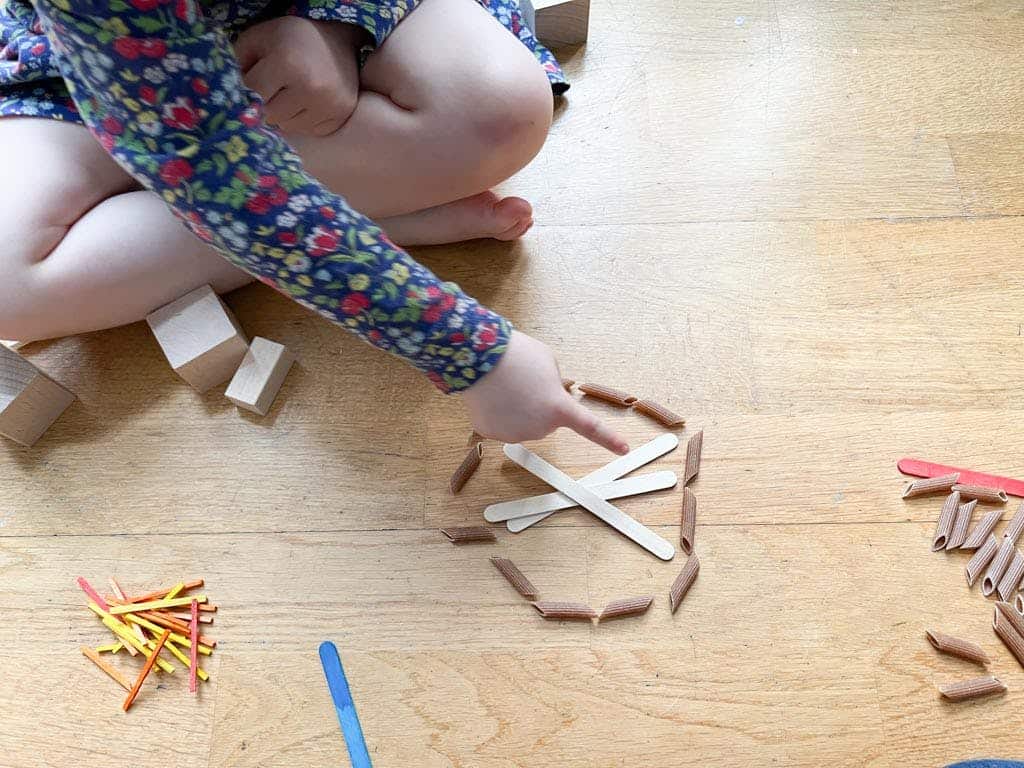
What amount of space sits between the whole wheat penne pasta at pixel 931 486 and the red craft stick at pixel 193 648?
29.3 inches

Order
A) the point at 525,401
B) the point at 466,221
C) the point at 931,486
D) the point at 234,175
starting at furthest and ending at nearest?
1. the point at 466,221
2. the point at 931,486
3. the point at 525,401
4. the point at 234,175

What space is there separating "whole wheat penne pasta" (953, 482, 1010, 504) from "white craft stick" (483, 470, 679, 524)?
296mm

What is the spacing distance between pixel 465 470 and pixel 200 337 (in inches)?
13.0

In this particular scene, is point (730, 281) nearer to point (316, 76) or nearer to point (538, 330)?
point (538, 330)

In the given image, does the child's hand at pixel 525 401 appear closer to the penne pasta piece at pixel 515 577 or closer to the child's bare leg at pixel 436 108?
the penne pasta piece at pixel 515 577

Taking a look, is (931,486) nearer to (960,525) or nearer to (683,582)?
(960,525)

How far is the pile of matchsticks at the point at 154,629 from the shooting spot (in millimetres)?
797

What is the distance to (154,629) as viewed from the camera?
31.8 inches

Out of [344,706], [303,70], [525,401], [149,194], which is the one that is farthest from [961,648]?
[149,194]

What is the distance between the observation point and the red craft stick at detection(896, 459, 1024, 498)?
0.84 metres

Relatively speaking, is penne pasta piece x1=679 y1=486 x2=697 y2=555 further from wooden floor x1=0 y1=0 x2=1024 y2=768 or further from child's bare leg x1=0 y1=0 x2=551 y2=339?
child's bare leg x1=0 y1=0 x2=551 y2=339

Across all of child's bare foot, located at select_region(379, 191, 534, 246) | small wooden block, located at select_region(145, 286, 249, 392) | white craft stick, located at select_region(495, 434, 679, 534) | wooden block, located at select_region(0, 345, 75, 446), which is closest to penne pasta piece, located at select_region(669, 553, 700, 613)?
white craft stick, located at select_region(495, 434, 679, 534)

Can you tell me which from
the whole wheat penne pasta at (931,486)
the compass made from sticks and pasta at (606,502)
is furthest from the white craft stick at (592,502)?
the whole wheat penne pasta at (931,486)

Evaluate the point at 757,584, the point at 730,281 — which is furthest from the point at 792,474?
the point at 730,281
